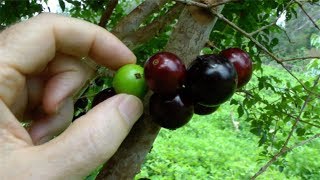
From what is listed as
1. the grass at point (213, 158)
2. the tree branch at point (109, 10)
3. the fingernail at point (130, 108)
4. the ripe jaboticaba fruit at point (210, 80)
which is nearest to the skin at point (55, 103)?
the fingernail at point (130, 108)

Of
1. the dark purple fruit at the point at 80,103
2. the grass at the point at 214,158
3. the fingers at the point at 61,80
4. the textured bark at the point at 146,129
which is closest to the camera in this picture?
the textured bark at the point at 146,129

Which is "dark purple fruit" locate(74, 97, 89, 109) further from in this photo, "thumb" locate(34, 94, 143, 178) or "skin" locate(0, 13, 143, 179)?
"thumb" locate(34, 94, 143, 178)

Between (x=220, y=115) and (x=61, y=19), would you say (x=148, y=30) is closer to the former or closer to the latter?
(x=61, y=19)

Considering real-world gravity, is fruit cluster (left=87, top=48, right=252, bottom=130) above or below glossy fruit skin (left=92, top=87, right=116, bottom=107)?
above

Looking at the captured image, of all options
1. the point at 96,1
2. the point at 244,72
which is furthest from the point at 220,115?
the point at 244,72

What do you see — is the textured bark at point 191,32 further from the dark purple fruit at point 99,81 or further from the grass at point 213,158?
the grass at point 213,158

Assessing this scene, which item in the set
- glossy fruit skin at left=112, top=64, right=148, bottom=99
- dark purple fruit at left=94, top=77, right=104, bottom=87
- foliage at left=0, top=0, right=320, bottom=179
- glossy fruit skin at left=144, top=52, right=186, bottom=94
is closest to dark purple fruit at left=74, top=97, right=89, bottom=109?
foliage at left=0, top=0, right=320, bottom=179
